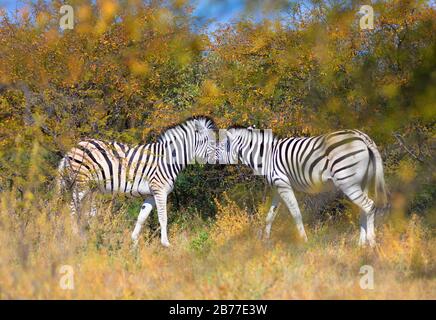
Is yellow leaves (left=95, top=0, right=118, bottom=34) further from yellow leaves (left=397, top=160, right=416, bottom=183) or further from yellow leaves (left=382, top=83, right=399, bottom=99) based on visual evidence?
yellow leaves (left=397, top=160, right=416, bottom=183)

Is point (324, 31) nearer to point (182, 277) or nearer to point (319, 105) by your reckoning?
point (319, 105)

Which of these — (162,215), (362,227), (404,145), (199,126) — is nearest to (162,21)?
(199,126)

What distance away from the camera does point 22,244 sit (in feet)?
20.0

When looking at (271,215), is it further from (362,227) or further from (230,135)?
(230,135)

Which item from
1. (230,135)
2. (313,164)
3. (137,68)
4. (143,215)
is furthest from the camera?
(137,68)

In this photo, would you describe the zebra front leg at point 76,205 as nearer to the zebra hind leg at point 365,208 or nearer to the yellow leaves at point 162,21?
the zebra hind leg at point 365,208

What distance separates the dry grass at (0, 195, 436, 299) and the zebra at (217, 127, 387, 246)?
1.35 feet

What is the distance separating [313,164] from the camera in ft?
26.3

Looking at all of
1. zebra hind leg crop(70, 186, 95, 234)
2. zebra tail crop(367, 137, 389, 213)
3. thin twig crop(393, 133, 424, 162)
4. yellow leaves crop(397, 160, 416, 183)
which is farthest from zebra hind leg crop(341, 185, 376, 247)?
zebra hind leg crop(70, 186, 95, 234)

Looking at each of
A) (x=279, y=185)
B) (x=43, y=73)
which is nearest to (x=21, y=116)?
(x=43, y=73)

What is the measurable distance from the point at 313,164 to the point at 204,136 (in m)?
1.82

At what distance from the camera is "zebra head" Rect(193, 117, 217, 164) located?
8.77 metres
